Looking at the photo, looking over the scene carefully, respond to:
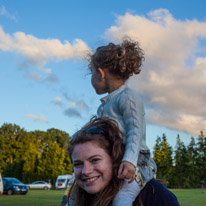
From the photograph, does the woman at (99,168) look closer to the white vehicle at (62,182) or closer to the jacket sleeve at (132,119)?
the jacket sleeve at (132,119)

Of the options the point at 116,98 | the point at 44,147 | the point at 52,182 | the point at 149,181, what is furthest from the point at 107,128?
the point at 44,147

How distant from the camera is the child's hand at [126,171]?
77.2 inches

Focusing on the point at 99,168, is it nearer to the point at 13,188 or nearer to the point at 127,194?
the point at 127,194

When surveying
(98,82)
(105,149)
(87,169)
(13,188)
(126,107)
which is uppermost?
(13,188)

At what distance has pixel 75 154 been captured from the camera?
1.94m

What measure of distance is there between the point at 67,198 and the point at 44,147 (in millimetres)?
72720

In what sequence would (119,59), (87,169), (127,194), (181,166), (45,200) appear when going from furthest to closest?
(181,166)
(45,200)
(119,59)
(127,194)
(87,169)

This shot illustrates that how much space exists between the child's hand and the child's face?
93cm

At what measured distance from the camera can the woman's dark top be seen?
6.55ft

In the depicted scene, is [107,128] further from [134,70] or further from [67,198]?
[134,70]

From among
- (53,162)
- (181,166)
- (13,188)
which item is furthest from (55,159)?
(13,188)

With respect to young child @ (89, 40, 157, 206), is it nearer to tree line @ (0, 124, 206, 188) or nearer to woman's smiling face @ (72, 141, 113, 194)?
woman's smiling face @ (72, 141, 113, 194)

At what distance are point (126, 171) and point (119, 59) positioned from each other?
1.06 m

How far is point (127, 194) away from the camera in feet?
6.55
